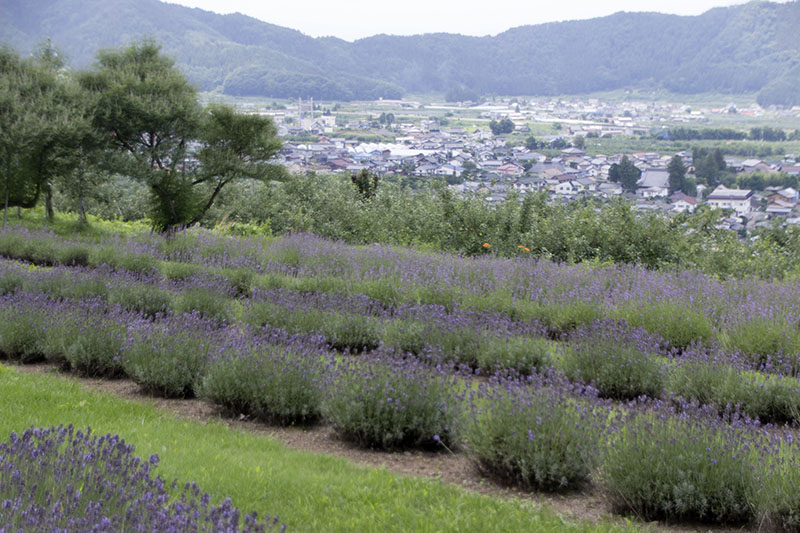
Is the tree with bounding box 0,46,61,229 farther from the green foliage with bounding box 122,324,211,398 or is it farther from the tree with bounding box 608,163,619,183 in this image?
the tree with bounding box 608,163,619,183

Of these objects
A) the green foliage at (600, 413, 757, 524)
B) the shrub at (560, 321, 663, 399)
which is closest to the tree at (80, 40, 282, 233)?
the shrub at (560, 321, 663, 399)

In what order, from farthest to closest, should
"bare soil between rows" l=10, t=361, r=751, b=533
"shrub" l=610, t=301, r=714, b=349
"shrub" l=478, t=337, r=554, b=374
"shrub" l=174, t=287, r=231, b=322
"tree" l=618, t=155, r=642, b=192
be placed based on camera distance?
"tree" l=618, t=155, r=642, b=192, "shrub" l=174, t=287, r=231, b=322, "shrub" l=610, t=301, r=714, b=349, "shrub" l=478, t=337, r=554, b=374, "bare soil between rows" l=10, t=361, r=751, b=533

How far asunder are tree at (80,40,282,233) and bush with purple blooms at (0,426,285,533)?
40.9ft

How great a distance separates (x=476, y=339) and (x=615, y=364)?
1281mm

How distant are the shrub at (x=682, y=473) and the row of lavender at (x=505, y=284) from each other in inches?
94.6

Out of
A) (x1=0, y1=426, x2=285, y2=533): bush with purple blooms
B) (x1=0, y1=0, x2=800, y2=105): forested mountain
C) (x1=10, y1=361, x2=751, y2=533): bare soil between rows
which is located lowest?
(x1=10, y1=361, x2=751, y2=533): bare soil between rows

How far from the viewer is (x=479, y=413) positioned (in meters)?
4.16

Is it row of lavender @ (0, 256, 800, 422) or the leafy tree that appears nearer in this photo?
row of lavender @ (0, 256, 800, 422)

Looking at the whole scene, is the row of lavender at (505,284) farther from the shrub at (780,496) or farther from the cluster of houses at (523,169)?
the cluster of houses at (523,169)

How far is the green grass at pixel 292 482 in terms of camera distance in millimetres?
3244

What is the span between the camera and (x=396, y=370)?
15.1ft

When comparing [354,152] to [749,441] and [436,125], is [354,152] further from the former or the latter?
[749,441]

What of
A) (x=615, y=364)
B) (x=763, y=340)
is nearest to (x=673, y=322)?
(x=763, y=340)

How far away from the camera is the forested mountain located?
59312mm
